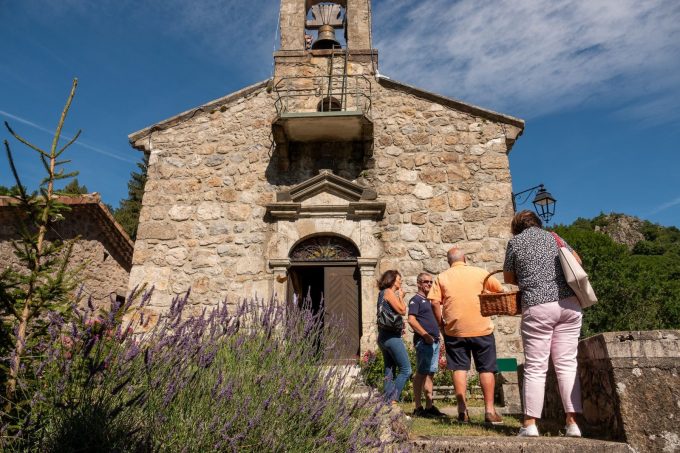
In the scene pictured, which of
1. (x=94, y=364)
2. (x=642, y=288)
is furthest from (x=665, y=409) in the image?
(x=642, y=288)

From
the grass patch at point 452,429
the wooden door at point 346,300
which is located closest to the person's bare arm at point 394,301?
the grass patch at point 452,429

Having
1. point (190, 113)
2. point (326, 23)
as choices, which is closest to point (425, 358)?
point (190, 113)

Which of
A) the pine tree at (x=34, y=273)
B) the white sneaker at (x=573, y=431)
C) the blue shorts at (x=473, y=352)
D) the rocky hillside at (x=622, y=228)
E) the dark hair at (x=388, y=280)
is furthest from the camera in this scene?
the rocky hillside at (x=622, y=228)

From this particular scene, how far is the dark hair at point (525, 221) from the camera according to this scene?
3428 mm

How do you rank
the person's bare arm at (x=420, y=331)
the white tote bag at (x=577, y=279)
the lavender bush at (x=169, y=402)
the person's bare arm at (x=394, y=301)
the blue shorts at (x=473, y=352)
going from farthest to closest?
the person's bare arm at (x=394, y=301)
the person's bare arm at (x=420, y=331)
the blue shorts at (x=473, y=352)
the white tote bag at (x=577, y=279)
the lavender bush at (x=169, y=402)

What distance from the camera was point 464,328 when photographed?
154 inches

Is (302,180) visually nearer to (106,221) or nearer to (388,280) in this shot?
(388,280)

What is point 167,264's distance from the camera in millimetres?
7766

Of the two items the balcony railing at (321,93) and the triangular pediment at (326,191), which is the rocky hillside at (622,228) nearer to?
the balcony railing at (321,93)

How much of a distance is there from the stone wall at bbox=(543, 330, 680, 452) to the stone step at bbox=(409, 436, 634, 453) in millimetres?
129

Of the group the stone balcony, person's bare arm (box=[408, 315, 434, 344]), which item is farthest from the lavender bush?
the stone balcony

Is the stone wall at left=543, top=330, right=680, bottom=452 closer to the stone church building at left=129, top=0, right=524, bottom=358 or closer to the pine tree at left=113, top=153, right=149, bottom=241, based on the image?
the stone church building at left=129, top=0, right=524, bottom=358

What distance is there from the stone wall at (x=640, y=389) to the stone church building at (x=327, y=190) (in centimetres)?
450

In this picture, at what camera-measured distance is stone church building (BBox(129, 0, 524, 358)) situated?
25.1 ft
